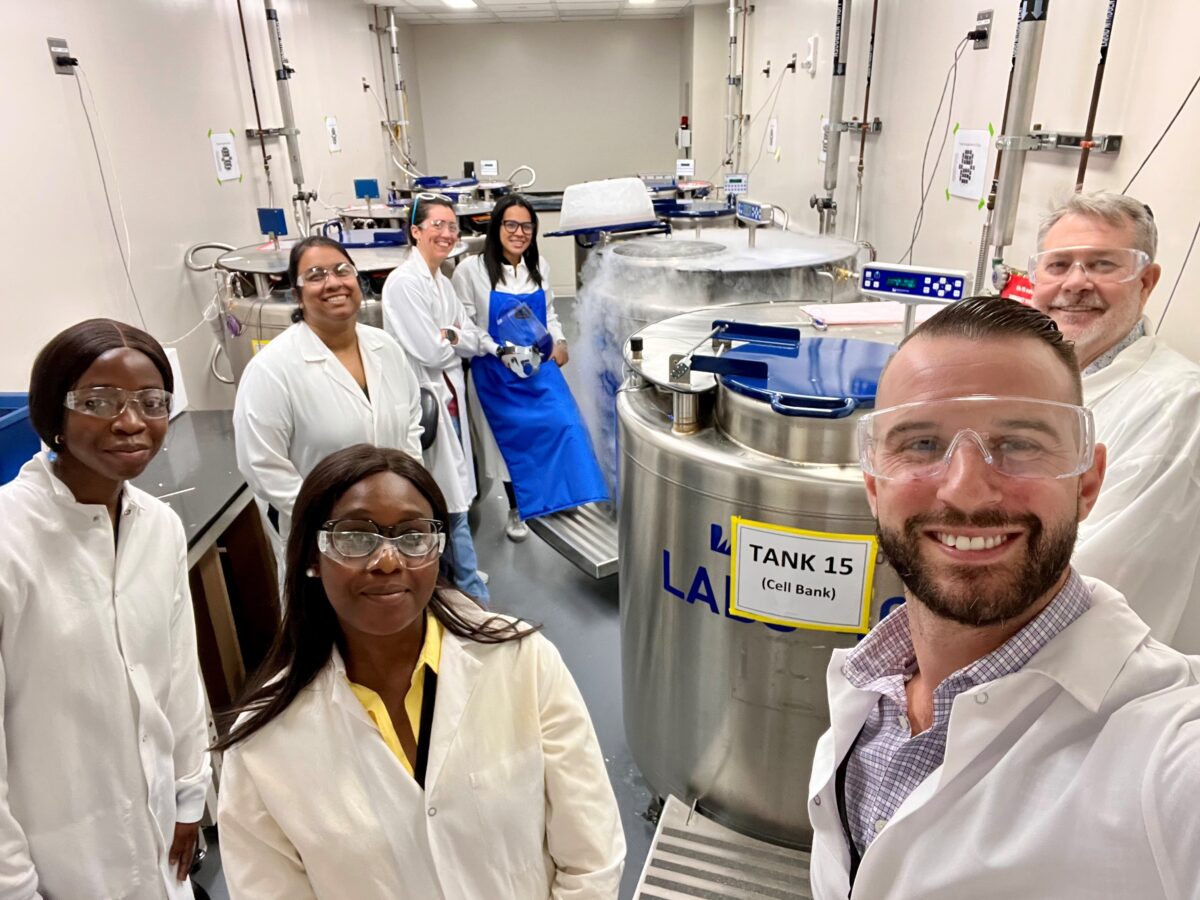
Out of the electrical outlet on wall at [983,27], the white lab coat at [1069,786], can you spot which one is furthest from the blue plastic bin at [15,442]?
the electrical outlet on wall at [983,27]

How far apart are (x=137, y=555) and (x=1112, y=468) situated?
60.3 inches

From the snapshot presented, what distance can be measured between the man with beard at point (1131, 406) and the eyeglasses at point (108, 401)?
1.44 m

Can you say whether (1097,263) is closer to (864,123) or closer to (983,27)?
(983,27)

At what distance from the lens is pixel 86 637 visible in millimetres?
1140

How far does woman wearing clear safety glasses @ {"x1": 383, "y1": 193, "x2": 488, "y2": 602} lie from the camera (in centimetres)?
253

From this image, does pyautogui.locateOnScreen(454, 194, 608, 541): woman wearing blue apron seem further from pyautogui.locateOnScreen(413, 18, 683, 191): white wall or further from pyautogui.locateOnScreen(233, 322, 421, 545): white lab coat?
pyautogui.locateOnScreen(413, 18, 683, 191): white wall

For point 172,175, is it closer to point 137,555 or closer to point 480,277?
point 480,277

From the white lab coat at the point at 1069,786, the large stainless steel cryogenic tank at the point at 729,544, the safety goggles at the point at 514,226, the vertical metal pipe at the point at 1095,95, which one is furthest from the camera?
the safety goggles at the point at 514,226

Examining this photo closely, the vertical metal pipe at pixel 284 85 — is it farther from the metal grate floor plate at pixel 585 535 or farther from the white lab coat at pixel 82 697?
the white lab coat at pixel 82 697

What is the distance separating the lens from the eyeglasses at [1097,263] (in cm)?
122

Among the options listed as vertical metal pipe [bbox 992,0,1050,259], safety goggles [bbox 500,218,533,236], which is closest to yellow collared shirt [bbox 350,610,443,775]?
vertical metal pipe [bbox 992,0,1050,259]

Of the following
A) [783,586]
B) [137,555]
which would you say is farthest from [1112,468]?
[137,555]

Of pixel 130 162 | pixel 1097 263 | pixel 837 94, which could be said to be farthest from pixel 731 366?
pixel 130 162

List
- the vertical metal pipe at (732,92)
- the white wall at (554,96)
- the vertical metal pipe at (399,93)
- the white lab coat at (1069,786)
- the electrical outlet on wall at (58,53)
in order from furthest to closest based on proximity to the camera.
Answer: the white wall at (554,96), the vertical metal pipe at (399,93), the vertical metal pipe at (732,92), the electrical outlet on wall at (58,53), the white lab coat at (1069,786)
